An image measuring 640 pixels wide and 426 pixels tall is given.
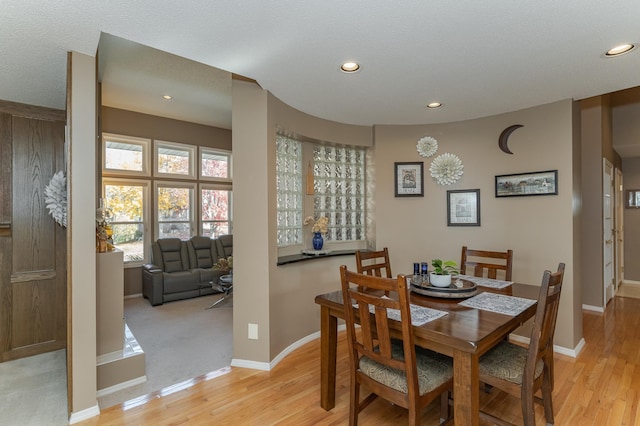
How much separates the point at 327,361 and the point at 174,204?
15.5ft

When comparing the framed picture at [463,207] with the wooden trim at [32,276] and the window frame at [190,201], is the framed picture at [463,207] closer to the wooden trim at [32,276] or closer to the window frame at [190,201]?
the wooden trim at [32,276]

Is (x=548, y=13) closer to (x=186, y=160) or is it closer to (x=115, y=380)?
(x=115, y=380)

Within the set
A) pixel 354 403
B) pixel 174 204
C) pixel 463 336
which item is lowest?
pixel 354 403

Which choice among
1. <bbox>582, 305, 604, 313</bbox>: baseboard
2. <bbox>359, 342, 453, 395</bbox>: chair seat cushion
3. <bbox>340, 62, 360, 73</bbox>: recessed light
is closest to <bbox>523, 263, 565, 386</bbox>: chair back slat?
<bbox>359, 342, 453, 395</bbox>: chair seat cushion

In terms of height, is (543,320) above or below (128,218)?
below

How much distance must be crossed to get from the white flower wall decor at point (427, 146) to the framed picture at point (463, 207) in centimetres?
53

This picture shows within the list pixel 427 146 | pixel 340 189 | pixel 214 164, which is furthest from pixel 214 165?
pixel 427 146

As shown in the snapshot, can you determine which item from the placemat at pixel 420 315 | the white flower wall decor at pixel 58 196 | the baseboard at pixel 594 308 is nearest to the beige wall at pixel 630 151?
the baseboard at pixel 594 308

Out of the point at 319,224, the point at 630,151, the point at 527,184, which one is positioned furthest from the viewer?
the point at 630,151

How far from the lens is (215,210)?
20.8 ft

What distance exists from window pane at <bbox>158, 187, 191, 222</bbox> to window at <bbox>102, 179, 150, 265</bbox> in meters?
0.23

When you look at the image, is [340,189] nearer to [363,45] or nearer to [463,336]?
[363,45]

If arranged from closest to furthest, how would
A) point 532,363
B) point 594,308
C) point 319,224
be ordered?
point 532,363 < point 319,224 < point 594,308

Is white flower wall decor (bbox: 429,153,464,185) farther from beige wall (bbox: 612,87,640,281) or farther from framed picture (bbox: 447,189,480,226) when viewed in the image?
beige wall (bbox: 612,87,640,281)
